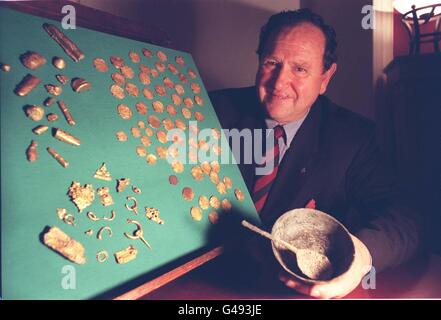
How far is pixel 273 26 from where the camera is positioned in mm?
1197

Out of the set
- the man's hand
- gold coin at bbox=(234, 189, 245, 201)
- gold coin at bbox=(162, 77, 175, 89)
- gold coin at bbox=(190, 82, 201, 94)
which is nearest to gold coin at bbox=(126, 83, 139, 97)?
gold coin at bbox=(162, 77, 175, 89)

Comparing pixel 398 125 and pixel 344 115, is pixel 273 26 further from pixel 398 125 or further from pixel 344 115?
pixel 398 125

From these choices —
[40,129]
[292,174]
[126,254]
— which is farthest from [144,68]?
[292,174]

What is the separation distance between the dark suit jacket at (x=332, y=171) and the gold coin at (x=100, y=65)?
0.57 meters

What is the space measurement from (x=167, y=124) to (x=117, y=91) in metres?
0.13

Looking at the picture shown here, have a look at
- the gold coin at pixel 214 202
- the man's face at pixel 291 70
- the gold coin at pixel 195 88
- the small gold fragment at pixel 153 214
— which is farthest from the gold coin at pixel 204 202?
the man's face at pixel 291 70

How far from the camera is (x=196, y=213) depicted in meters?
0.76

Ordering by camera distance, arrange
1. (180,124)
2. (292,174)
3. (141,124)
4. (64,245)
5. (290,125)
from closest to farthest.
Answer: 1. (64,245)
2. (141,124)
3. (180,124)
4. (292,174)
5. (290,125)

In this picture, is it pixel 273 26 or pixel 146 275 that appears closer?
pixel 146 275

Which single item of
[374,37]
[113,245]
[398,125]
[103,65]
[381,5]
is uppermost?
[381,5]

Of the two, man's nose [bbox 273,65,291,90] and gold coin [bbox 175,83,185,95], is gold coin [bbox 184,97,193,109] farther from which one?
man's nose [bbox 273,65,291,90]

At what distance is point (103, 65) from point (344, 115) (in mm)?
849

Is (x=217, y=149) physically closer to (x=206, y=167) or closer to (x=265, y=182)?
(x=206, y=167)

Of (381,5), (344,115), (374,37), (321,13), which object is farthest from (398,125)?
(321,13)
